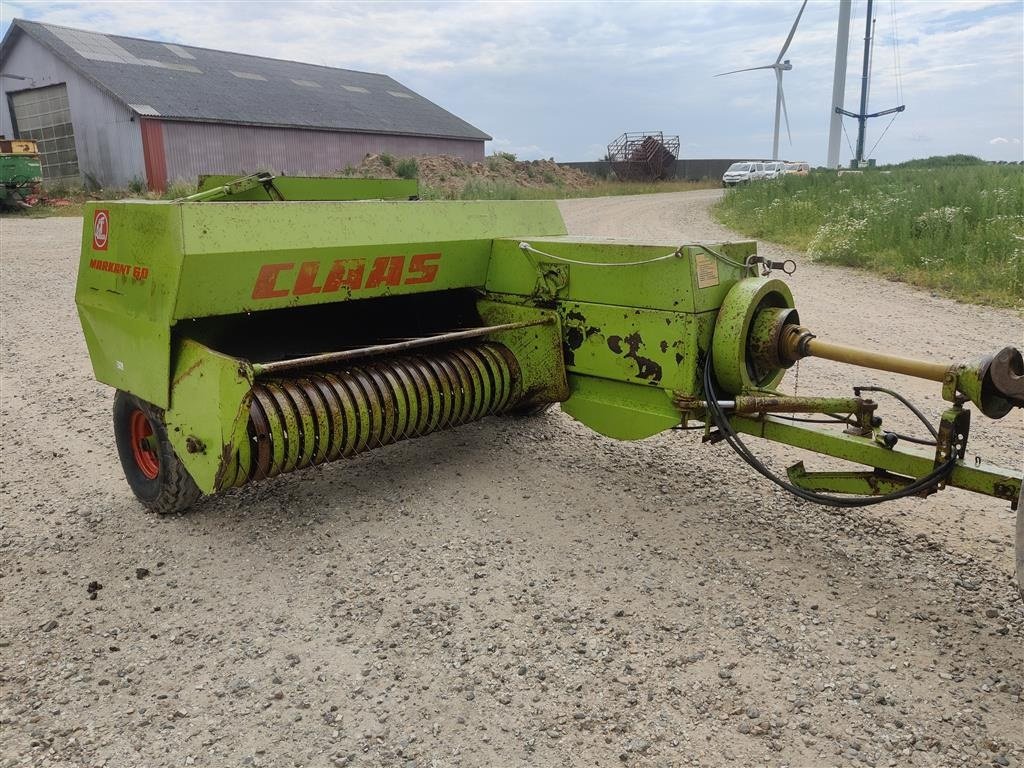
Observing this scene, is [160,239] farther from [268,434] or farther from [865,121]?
[865,121]

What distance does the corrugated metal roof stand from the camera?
2262 centimetres

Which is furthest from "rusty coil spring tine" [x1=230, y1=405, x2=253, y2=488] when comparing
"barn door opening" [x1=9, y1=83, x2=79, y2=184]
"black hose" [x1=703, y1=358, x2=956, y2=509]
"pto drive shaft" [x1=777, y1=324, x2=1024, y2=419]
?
"barn door opening" [x1=9, y1=83, x2=79, y2=184]

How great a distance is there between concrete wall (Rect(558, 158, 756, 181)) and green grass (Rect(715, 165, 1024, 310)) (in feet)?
83.1

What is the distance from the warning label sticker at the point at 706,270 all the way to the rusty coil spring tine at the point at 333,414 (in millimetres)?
1570

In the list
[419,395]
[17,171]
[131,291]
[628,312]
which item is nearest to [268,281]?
[131,291]

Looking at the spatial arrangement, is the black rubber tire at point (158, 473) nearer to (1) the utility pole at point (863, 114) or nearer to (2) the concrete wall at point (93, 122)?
(2) the concrete wall at point (93, 122)

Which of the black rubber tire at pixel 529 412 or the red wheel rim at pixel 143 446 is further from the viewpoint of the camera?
the black rubber tire at pixel 529 412

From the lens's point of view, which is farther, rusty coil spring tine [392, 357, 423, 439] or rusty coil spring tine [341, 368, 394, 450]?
rusty coil spring tine [392, 357, 423, 439]

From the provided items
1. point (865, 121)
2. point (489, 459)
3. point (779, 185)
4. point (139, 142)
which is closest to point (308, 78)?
point (139, 142)

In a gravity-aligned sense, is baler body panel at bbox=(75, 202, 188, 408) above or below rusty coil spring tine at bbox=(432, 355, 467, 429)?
above

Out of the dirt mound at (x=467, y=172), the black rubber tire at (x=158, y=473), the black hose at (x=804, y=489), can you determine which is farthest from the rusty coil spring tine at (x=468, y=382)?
the dirt mound at (x=467, y=172)

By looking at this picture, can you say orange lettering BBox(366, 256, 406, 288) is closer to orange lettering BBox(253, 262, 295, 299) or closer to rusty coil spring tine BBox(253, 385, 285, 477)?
orange lettering BBox(253, 262, 295, 299)

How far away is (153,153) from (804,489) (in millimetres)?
21881

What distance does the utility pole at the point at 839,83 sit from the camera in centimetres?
2603
